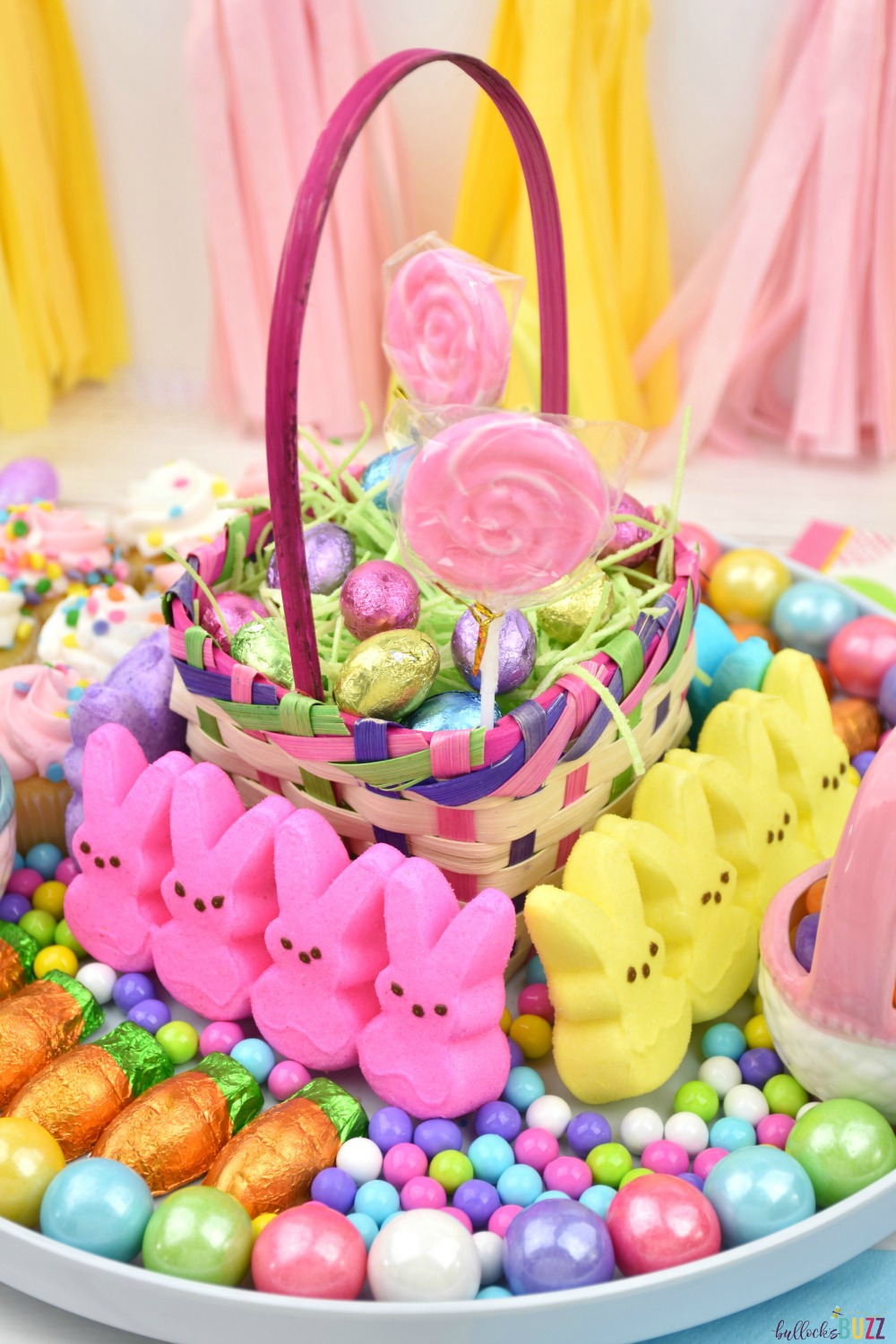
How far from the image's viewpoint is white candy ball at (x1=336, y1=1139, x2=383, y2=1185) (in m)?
1.07

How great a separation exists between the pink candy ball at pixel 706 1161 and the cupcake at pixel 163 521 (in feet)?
3.23

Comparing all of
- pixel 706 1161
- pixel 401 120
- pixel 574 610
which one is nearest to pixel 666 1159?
pixel 706 1161

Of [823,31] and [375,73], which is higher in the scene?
[375,73]

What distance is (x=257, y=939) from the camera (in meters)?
1.22

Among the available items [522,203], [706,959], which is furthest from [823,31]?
[706,959]

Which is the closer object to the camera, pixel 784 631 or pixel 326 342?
pixel 784 631

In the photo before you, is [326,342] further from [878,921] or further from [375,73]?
[878,921]

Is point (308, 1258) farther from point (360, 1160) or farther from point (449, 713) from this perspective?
point (449, 713)

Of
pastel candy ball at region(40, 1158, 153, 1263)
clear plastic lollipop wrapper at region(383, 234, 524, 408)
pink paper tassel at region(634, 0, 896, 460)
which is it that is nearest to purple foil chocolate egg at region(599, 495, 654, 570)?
clear plastic lollipop wrapper at region(383, 234, 524, 408)

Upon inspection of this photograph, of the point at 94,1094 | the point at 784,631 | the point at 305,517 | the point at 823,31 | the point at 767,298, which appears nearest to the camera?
the point at 94,1094

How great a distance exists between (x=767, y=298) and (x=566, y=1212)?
169 cm

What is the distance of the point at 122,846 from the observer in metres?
1.24

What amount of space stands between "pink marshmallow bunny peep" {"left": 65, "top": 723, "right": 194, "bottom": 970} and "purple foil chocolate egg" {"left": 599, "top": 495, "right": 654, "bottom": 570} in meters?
0.46

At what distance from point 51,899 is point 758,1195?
2.35 ft
